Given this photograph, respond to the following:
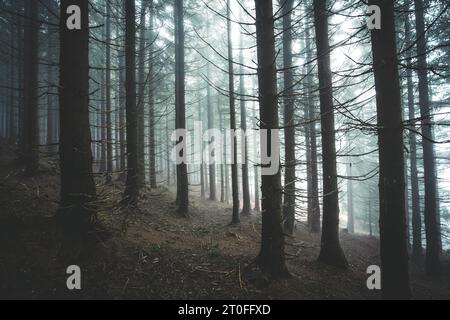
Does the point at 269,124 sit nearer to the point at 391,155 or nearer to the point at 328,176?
the point at 391,155

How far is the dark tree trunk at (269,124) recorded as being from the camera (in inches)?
217

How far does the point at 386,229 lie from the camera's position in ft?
16.4

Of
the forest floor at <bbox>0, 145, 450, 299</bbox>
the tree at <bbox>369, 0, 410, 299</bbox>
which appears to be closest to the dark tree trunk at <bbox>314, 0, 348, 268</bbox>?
the forest floor at <bbox>0, 145, 450, 299</bbox>

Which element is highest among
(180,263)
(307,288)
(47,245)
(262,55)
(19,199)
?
(262,55)

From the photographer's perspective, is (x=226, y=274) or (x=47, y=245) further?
(x=226, y=274)

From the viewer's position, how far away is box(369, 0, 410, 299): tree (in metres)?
4.82

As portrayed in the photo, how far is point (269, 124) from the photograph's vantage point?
218 inches

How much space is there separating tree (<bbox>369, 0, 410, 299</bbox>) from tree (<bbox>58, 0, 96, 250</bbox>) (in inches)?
233

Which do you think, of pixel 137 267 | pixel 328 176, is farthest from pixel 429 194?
pixel 137 267

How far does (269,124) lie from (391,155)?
233 centimetres

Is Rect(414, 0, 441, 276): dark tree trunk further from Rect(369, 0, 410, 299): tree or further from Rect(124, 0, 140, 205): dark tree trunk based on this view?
Rect(124, 0, 140, 205): dark tree trunk
